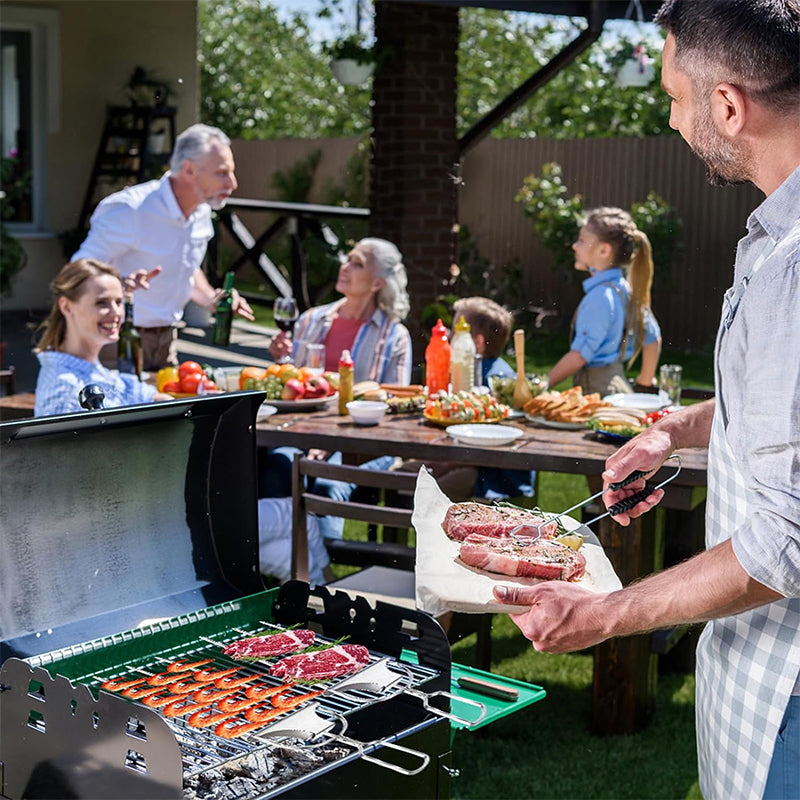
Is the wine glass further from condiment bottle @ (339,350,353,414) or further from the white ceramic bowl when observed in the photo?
the white ceramic bowl

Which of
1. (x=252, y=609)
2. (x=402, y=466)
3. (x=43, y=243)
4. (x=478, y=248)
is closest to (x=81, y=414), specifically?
(x=252, y=609)

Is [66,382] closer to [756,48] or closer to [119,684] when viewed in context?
[119,684]

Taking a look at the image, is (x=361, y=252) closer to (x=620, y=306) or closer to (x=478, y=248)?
(x=620, y=306)

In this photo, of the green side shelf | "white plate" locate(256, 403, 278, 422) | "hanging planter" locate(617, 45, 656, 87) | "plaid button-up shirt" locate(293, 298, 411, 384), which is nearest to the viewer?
the green side shelf

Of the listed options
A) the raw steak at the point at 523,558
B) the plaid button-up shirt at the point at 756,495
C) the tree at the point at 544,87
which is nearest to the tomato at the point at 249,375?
the raw steak at the point at 523,558

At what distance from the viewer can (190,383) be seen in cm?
407

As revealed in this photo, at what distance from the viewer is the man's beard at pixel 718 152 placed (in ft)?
5.06

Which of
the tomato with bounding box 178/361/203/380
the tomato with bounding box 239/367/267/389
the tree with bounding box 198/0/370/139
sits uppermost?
the tree with bounding box 198/0/370/139

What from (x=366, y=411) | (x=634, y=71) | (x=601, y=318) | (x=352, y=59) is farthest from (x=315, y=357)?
(x=634, y=71)

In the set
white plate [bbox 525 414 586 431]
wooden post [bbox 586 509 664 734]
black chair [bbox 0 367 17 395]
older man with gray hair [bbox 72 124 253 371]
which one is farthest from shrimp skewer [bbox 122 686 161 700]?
older man with gray hair [bbox 72 124 253 371]

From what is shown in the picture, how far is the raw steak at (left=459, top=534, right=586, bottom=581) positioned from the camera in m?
1.83

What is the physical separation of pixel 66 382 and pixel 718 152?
241 centimetres

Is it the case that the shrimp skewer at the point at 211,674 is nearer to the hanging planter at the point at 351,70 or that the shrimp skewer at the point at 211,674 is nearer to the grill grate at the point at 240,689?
the grill grate at the point at 240,689

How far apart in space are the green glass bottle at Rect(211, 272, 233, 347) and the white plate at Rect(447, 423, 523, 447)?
125 cm
